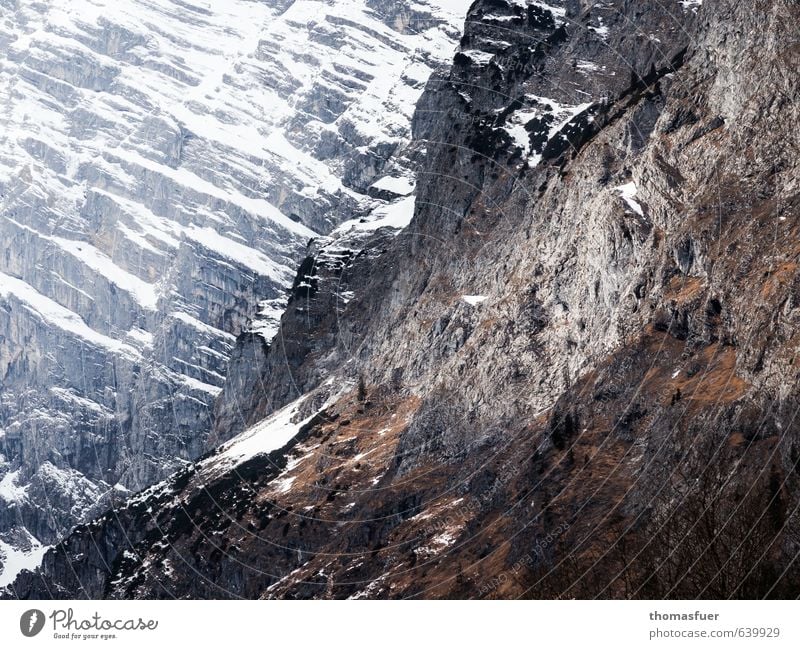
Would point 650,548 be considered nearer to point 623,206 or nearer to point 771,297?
point 771,297

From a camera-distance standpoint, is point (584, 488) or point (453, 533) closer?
point (584, 488)

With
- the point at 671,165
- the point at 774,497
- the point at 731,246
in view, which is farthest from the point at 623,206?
the point at 774,497

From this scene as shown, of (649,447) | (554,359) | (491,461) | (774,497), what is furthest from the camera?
(554,359)

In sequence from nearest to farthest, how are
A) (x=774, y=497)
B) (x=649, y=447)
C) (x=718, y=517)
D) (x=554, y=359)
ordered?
(x=718, y=517), (x=774, y=497), (x=649, y=447), (x=554, y=359)

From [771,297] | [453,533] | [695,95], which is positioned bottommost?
[453,533]

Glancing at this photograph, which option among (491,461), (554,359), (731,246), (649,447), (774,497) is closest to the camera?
(774,497)

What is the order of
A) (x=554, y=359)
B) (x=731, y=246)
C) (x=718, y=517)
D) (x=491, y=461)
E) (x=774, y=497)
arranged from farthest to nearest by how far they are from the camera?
(x=554, y=359) → (x=491, y=461) → (x=731, y=246) → (x=774, y=497) → (x=718, y=517)

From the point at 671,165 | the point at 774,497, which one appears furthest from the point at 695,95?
the point at 774,497

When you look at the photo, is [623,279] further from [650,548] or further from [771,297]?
[650,548]

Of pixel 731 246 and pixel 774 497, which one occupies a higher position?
pixel 731 246
